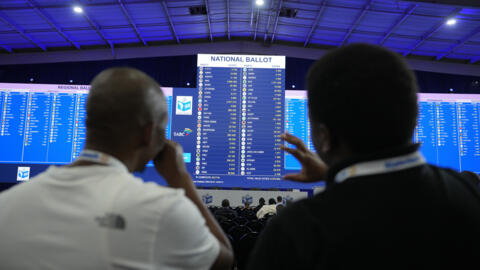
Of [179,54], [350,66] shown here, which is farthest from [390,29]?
[350,66]

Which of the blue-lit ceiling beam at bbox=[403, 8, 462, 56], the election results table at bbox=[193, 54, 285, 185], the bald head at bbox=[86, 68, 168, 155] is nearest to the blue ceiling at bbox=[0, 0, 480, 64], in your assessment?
the blue-lit ceiling beam at bbox=[403, 8, 462, 56]

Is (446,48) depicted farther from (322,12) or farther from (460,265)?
(460,265)

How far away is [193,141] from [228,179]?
121 centimetres

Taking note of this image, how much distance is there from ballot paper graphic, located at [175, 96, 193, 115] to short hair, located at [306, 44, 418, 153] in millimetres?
7281

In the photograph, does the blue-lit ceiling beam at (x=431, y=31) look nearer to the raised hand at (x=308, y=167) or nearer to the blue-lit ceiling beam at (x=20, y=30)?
the raised hand at (x=308, y=167)

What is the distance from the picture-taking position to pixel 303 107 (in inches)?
338

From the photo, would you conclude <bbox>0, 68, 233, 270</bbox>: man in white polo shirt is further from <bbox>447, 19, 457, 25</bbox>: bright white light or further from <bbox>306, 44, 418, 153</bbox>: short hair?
<bbox>447, 19, 457, 25</bbox>: bright white light

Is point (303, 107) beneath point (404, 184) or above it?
above

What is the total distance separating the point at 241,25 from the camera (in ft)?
38.3

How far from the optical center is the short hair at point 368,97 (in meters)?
0.68

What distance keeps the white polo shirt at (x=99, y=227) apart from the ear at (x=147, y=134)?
0.17 metres

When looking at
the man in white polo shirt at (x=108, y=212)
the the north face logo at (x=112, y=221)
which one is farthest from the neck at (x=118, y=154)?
the the north face logo at (x=112, y=221)

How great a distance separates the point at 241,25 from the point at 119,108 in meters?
11.3

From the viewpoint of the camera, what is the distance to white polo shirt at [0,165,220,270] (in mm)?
831
